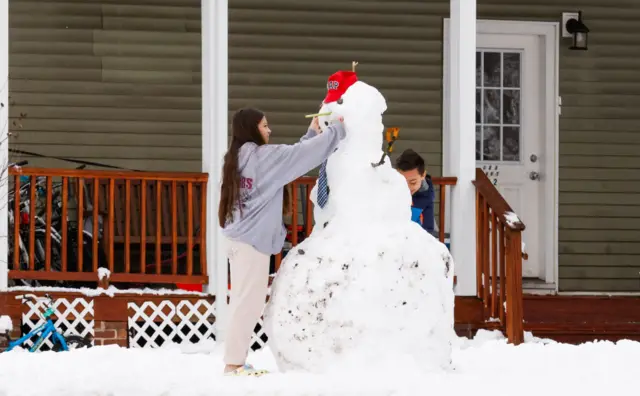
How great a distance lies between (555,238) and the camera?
1182 centimetres

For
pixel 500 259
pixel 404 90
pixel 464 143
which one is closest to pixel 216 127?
A: pixel 464 143

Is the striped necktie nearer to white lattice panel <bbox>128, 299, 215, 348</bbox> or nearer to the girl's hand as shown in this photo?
the girl's hand

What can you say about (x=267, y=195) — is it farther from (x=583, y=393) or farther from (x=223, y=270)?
(x=223, y=270)

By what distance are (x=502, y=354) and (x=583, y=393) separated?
1384 mm

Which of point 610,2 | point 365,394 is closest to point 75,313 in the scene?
point 365,394

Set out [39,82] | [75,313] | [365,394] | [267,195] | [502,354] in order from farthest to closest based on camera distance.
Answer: [39,82]
[75,313]
[502,354]
[267,195]
[365,394]

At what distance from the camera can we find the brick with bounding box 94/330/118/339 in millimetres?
9445

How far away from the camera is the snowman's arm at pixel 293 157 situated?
687cm

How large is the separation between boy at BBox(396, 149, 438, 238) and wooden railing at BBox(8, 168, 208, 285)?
5.51ft

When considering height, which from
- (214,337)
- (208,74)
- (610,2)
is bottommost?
(214,337)

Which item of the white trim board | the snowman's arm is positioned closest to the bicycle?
the snowman's arm

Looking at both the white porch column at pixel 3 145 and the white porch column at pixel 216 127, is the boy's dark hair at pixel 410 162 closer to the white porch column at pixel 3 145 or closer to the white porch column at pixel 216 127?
the white porch column at pixel 216 127

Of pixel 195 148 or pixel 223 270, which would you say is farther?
pixel 195 148

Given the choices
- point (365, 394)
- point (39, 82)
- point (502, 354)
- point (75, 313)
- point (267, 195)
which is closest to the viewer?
point (365, 394)
